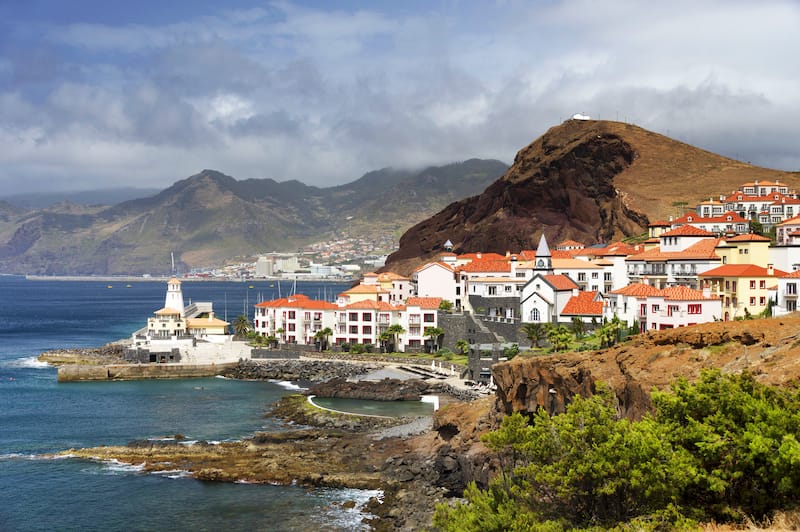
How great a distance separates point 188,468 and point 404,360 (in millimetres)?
38408

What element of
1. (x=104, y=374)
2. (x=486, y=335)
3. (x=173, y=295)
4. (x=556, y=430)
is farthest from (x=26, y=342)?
(x=556, y=430)

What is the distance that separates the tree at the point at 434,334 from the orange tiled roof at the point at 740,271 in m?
32.3

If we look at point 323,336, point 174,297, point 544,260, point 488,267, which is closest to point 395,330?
point 323,336

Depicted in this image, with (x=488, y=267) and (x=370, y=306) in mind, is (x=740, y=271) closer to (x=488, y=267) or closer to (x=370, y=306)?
(x=488, y=267)

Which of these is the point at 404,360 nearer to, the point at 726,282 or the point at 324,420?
the point at 324,420

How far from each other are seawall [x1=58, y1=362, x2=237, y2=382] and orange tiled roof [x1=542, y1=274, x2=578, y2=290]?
116ft

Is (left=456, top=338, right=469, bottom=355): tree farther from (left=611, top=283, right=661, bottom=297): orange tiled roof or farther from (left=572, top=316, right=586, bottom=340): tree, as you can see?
(left=611, top=283, right=661, bottom=297): orange tiled roof

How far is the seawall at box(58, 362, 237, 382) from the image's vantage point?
3093 inches

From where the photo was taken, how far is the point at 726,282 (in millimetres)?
55094

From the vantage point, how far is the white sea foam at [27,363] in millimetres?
86606

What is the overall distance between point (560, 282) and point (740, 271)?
72.5ft

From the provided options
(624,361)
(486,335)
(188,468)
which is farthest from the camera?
(486,335)

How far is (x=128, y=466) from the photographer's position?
44.8 metres

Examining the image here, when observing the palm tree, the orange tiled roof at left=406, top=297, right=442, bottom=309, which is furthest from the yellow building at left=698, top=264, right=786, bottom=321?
the palm tree
